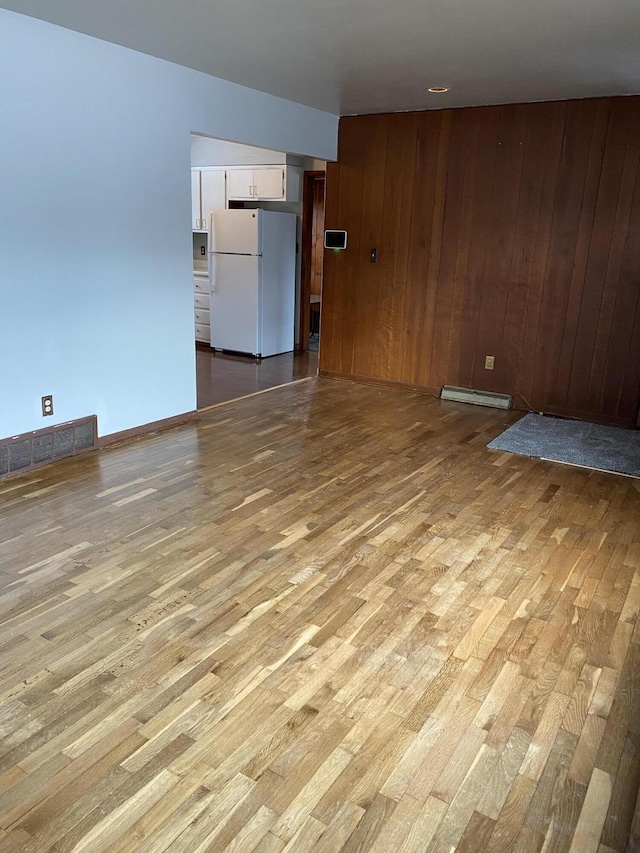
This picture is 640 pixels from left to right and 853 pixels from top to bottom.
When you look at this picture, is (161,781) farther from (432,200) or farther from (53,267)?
(432,200)

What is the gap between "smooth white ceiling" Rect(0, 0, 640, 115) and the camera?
2.96 meters

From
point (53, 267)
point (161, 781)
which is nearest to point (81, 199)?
point (53, 267)

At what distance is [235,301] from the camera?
7137 millimetres

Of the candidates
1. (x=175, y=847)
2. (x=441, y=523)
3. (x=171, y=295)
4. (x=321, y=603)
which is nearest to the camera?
(x=175, y=847)

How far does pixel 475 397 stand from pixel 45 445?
347cm

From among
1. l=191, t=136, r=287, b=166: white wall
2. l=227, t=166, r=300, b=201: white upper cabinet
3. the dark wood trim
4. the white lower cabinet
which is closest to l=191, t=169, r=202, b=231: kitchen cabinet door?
l=191, t=136, r=287, b=166: white wall

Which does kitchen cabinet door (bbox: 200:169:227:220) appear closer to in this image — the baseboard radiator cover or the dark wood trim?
the dark wood trim

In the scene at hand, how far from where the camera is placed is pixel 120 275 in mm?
4043

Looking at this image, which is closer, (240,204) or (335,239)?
(335,239)

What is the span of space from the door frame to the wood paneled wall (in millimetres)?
1452

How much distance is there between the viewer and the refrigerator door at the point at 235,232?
683 cm

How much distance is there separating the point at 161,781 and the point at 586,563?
6.66 ft

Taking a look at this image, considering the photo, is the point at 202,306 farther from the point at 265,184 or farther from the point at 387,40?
the point at 387,40

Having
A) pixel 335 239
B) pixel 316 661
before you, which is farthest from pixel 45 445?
pixel 335 239
